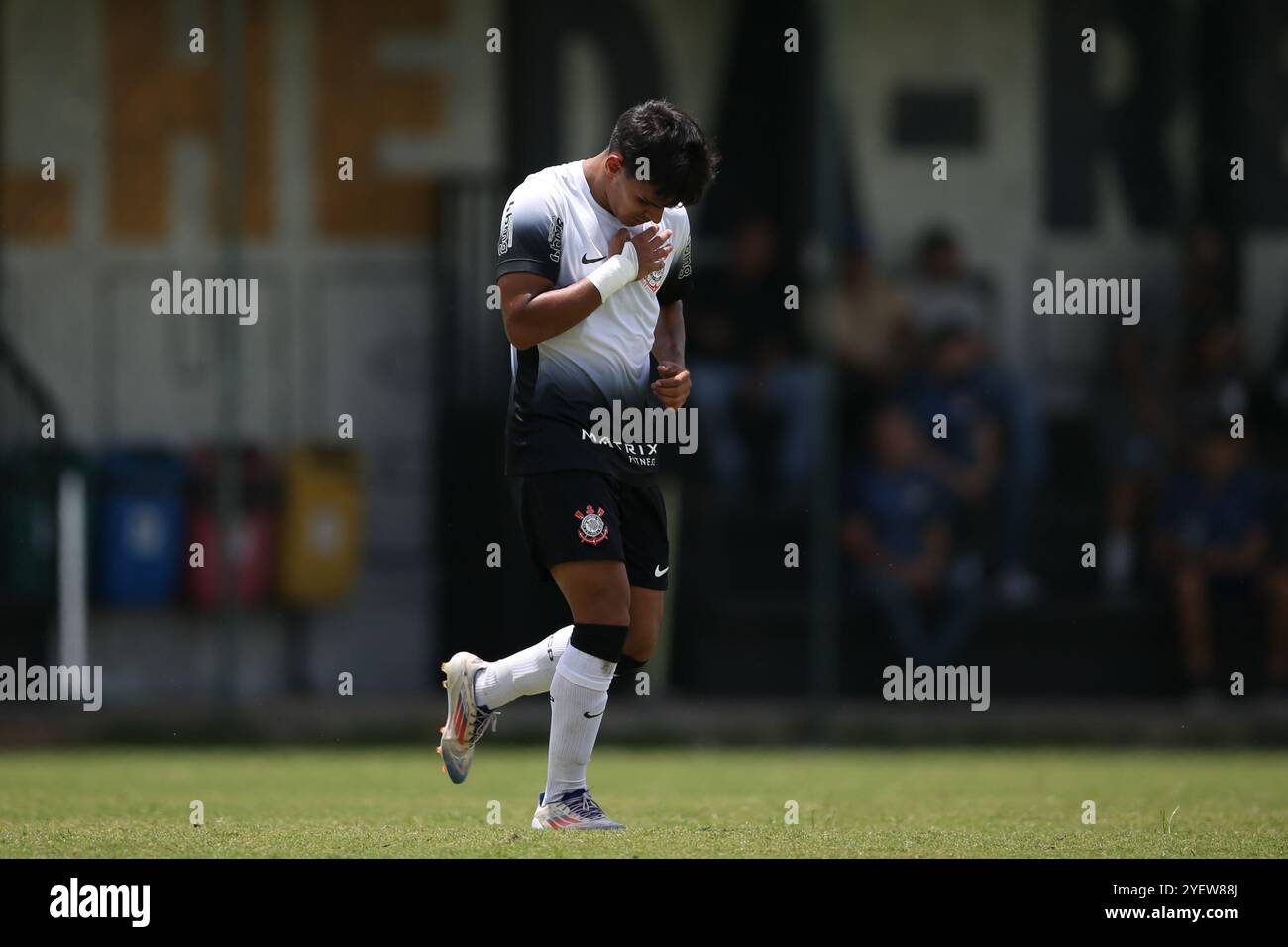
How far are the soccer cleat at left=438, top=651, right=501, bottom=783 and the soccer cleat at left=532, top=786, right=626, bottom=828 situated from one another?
0.54 meters

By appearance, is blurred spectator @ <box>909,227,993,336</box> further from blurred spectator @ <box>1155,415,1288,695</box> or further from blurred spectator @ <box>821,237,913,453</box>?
blurred spectator @ <box>1155,415,1288,695</box>

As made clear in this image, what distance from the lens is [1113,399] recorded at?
1302 centimetres

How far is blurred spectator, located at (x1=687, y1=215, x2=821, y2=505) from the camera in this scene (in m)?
12.5

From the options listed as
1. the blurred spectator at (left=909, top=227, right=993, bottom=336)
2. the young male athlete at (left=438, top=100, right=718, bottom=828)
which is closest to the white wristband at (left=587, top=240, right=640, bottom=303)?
the young male athlete at (left=438, top=100, right=718, bottom=828)

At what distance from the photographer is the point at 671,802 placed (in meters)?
7.98

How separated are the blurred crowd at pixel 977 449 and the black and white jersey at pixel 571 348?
5695 mm

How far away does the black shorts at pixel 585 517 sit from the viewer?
20.9ft

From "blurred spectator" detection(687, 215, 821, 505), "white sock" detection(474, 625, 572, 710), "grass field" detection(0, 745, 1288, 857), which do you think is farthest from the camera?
"blurred spectator" detection(687, 215, 821, 505)

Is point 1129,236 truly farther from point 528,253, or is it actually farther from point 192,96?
point 528,253

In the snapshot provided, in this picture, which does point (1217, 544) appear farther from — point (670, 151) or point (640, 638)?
point (670, 151)

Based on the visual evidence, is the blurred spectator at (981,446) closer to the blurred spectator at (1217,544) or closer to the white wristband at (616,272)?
the blurred spectator at (1217,544)

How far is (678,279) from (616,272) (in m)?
0.56

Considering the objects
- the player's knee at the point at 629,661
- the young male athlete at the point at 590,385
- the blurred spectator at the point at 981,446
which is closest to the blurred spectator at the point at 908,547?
the blurred spectator at the point at 981,446
